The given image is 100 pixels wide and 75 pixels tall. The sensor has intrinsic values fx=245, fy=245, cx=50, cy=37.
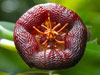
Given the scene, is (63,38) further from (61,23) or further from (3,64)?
(3,64)

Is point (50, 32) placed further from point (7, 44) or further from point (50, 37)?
point (7, 44)

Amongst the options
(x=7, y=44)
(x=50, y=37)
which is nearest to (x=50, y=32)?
(x=50, y=37)

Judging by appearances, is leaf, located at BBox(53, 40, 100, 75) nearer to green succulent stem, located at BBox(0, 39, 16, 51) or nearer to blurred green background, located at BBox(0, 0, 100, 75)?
blurred green background, located at BBox(0, 0, 100, 75)

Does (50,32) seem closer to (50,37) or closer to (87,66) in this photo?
(50,37)

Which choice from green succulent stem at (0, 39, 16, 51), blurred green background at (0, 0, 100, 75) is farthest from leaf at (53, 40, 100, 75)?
green succulent stem at (0, 39, 16, 51)

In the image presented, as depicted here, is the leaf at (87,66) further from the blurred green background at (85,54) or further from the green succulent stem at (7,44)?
the green succulent stem at (7,44)

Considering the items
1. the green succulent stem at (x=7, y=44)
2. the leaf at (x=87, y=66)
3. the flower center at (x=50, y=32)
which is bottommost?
the leaf at (x=87, y=66)

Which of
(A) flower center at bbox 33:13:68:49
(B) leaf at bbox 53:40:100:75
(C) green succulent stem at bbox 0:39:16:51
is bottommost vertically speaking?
(B) leaf at bbox 53:40:100:75

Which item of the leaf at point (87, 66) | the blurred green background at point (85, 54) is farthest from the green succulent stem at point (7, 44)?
the leaf at point (87, 66)
